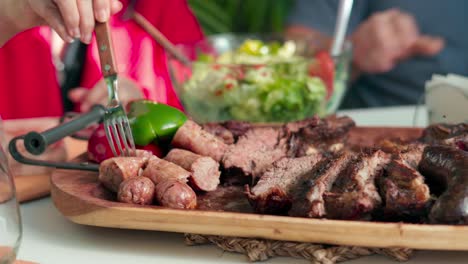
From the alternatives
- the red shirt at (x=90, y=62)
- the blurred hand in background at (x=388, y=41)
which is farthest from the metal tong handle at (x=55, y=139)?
the blurred hand in background at (x=388, y=41)

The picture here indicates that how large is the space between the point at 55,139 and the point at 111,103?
8.4 inches

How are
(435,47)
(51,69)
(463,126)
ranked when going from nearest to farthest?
(463,126) → (51,69) → (435,47)

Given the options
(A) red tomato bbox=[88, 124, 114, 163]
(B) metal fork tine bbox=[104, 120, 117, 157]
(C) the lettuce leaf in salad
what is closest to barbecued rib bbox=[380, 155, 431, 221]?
(B) metal fork tine bbox=[104, 120, 117, 157]

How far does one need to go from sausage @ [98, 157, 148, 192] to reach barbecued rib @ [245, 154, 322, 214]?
0.37 m

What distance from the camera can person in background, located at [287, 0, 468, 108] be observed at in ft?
17.1

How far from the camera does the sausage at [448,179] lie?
5.38ft

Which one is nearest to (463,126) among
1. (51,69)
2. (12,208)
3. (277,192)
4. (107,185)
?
(277,192)

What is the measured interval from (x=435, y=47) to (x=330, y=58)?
207cm

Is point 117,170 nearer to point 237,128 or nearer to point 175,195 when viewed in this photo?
point 175,195

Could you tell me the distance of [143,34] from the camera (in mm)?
4562

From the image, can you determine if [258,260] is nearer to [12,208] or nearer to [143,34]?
[12,208]

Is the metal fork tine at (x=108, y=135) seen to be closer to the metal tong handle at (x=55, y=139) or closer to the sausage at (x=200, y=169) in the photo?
the metal tong handle at (x=55, y=139)

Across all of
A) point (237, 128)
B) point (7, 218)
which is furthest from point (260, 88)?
point (7, 218)

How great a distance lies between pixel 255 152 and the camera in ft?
7.33
